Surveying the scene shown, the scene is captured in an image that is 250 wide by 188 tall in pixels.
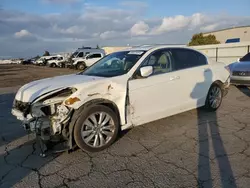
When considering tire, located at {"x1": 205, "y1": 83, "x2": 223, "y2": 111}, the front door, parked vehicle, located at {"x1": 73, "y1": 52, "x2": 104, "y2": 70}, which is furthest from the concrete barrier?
parked vehicle, located at {"x1": 73, "y1": 52, "x2": 104, "y2": 70}

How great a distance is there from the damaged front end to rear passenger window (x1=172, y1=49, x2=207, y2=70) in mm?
2340

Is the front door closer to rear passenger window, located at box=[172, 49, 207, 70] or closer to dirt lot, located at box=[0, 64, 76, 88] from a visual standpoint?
rear passenger window, located at box=[172, 49, 207, 70]

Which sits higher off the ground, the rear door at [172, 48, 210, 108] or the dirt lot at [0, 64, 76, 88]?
the rear door at [172, 48, 210, 108]

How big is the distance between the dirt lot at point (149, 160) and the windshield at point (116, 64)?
1208mm

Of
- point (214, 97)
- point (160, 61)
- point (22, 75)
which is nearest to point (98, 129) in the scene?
point (160, 61)

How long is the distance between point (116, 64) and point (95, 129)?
1.48 m

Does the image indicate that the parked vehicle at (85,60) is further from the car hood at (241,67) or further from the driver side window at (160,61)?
the driver side window at (160,61)

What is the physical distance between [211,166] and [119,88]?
180 centimetres

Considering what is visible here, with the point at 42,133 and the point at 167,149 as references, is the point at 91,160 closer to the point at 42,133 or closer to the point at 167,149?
the point at 42,133

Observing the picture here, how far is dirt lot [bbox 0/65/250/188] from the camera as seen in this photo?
2.98 m

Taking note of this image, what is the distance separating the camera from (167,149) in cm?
385

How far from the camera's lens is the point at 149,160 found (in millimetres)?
3500

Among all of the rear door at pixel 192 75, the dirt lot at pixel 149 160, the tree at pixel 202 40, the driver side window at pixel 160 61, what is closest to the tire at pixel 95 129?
the dirt lot at pixel 149 160

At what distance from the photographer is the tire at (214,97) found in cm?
569
